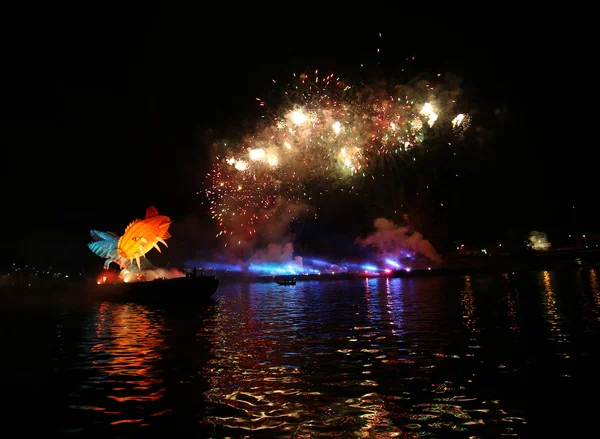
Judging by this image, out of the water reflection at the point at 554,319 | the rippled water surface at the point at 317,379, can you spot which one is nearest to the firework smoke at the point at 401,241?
the water reflection at the point at 554,319

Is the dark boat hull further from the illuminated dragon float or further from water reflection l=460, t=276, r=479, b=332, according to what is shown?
water reflection l=460, t=276, r=479, b=332

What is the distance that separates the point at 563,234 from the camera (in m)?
127

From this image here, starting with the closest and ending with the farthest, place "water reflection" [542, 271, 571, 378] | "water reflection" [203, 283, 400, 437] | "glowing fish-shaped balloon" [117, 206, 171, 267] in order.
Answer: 1. "water reflection" [203, 283, 400, 437]
2. "water reflection" [542, 271, 571, 378]
3. "glowing fish-shaped balloon" [117, 206, 171, 267]

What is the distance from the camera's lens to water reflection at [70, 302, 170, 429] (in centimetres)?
1097

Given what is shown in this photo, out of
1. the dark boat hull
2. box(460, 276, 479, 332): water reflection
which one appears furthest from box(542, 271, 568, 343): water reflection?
the dark boat hull

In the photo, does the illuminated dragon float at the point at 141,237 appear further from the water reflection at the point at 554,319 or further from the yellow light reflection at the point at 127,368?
the water reflection at the point at 554,319

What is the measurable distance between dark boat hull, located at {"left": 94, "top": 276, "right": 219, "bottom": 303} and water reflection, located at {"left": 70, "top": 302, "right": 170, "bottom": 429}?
2657 cm

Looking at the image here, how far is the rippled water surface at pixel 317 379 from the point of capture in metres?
9.52

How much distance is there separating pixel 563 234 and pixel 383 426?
452 feet

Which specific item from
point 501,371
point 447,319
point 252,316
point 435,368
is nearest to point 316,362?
point 435,368

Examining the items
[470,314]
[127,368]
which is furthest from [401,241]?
[127,368]

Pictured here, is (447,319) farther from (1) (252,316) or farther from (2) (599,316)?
(1) (252,316)

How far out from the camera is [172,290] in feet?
178

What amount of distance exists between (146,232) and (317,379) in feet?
167
